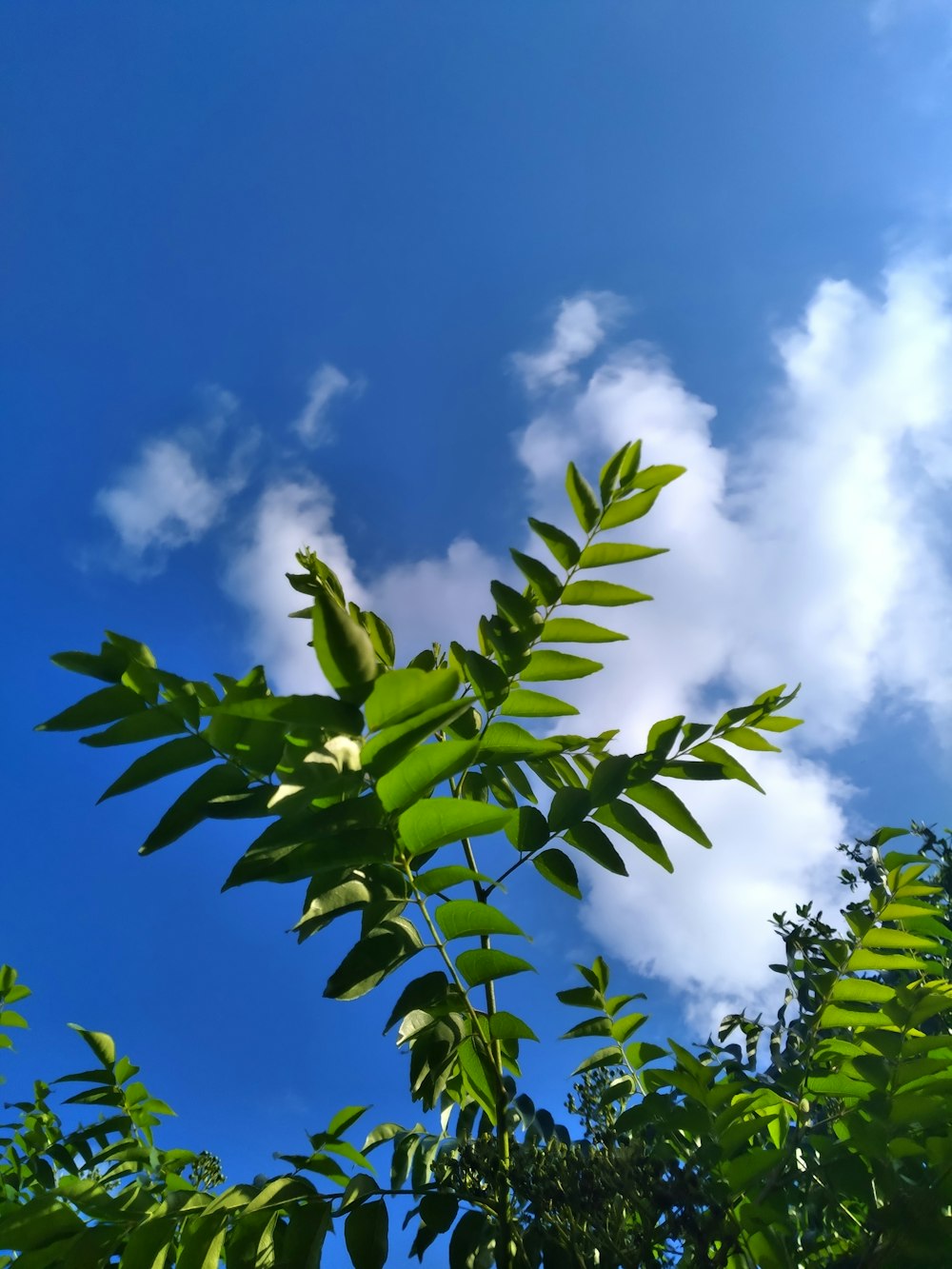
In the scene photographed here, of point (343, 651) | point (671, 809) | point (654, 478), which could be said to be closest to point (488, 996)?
point (671, 809)

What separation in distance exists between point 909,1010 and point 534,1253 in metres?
0.99

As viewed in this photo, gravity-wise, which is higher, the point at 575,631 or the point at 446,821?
the point at 575,631

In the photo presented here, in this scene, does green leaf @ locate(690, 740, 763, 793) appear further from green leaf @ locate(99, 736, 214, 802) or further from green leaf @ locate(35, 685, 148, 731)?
green leaf @ locate(35, 685, 148, 731)

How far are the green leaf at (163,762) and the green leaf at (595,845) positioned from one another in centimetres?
83

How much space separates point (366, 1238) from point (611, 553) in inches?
70.6

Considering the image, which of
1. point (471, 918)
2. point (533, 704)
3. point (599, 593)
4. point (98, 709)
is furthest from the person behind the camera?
point (599, 593)

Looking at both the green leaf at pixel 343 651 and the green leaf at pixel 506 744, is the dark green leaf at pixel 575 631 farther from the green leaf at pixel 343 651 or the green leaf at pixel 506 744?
the green leaf at pixel 343 651

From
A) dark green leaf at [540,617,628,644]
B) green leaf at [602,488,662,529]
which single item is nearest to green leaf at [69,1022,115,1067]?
dark green leaf at [540,617,628,644]

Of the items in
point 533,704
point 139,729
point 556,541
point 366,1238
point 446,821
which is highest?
point 556,541

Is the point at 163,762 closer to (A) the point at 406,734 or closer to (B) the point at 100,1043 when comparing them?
(A) the point at 406,734

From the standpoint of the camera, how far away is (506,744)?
193 centimetres

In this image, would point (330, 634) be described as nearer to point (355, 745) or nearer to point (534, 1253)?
point (355, 745)

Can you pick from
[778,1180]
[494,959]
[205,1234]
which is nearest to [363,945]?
[494,959]

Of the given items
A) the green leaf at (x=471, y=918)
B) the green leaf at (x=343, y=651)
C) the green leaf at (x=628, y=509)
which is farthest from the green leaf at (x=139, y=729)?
the green leaf at (x=628, y=509)
